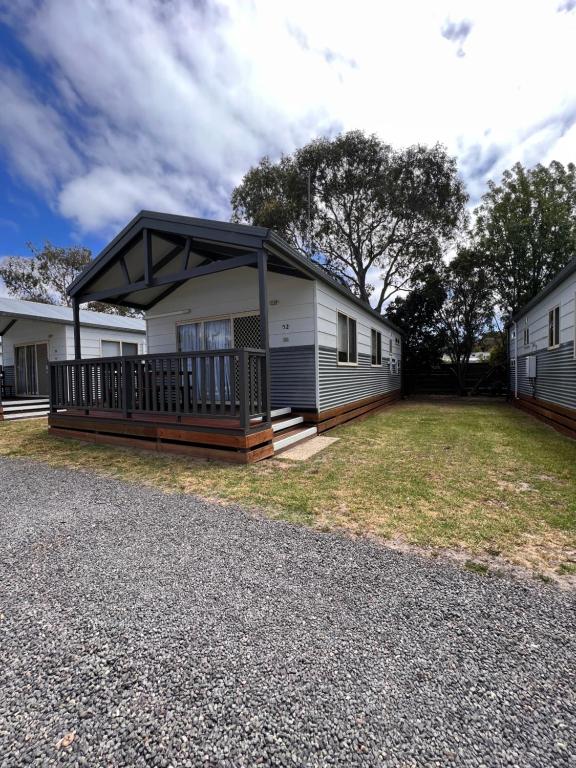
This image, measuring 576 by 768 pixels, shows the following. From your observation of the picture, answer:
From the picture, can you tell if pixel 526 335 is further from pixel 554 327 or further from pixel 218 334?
pixel 218 334

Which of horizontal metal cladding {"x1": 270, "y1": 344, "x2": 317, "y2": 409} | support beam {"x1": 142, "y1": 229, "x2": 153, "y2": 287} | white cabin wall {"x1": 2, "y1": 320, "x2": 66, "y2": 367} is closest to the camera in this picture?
support beam {"x1": 142, "y1": 229, "x2": 153, "y2": 287}

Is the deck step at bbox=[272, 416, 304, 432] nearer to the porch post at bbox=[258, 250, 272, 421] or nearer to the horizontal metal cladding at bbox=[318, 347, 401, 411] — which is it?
the horizontal metal cladding at bbox=[318, 347, 401, 411]

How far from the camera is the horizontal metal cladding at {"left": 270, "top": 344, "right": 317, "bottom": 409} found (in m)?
6.83

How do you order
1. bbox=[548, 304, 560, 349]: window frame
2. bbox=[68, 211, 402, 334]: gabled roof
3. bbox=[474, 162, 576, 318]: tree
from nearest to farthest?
bbox=[68, 211, 402, 334]: gabled roof < bbox=[548, 304, 560, 349]: window frame < bbox=[474, 162, 576, 318]: tree

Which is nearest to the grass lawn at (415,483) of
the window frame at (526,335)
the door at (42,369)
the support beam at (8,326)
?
the window frame at (526,335)

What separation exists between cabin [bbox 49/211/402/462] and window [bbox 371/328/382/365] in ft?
5.09

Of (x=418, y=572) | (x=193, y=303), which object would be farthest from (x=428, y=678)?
(x=193, y=303)

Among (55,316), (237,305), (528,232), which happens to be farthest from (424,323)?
(55,316)

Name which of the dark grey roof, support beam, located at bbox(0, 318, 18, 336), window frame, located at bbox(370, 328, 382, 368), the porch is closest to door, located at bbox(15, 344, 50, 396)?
support beam, located at bbox(0, 318, 18, 336)

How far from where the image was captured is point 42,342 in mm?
12742

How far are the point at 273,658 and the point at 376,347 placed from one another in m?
10.5

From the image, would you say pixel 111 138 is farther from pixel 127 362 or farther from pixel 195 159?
pixel 127 362

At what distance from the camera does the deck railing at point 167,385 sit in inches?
193

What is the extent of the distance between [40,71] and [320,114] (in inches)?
415
